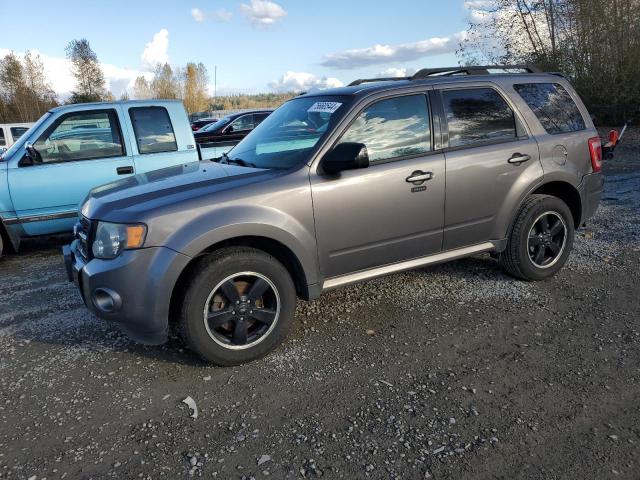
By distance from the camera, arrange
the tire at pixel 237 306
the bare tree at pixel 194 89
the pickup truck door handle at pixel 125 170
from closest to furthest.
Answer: the tire at pixel 237 306
the pickup truck door handle at pixel 125 170
the bare tree at pixel 194 89

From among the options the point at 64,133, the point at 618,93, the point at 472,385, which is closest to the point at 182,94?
the point at 618,93

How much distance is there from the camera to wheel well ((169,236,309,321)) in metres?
3.37

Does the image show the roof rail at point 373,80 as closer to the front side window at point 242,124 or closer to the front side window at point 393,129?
the front side window at point 393,129

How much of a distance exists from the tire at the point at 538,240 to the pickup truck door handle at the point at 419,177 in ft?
3.64

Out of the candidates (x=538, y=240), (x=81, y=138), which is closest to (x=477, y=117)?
(x=538, y=240)

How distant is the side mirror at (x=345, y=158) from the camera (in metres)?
3.45

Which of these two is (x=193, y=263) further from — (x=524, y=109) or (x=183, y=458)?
(x=524, y=109)

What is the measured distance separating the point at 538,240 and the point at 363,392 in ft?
8.19

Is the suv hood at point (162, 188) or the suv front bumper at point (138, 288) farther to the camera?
the suv hood at point (162, 188)

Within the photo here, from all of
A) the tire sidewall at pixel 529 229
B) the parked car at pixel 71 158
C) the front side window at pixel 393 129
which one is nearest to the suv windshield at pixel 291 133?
the front side window at pixel 393 129

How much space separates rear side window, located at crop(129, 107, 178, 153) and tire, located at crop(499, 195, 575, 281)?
439 centimetres

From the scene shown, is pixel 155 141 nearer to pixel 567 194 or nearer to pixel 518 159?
pixel 518 159

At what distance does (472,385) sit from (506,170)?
79.1 inches

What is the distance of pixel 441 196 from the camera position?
4027 mm
